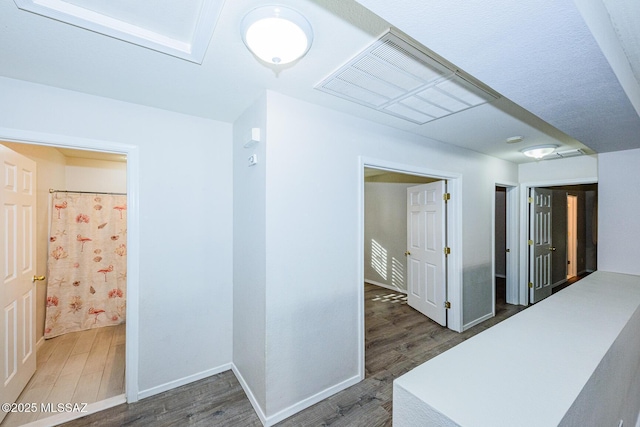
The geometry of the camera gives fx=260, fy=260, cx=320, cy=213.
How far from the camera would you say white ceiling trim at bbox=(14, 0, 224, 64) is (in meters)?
1.10

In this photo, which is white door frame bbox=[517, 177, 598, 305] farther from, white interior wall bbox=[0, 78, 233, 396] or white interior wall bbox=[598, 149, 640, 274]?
white interior wall bbox=[0, 78, 233, 396]

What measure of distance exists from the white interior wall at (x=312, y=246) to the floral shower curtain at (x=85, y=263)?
2.98 metres

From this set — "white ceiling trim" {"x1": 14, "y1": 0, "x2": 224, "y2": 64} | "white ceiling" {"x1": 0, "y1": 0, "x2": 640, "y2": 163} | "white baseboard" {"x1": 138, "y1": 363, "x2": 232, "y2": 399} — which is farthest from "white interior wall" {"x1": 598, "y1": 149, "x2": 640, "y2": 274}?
"white baseboard" {"x1": 138, "y1": 363, "x2": 232, "y2": 399}

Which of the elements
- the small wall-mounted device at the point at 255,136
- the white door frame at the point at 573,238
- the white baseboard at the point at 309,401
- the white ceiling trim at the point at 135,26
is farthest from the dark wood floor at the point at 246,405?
the white door frame at the point at 573,238

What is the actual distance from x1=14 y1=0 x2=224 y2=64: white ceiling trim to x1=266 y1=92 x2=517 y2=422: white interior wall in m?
0.57

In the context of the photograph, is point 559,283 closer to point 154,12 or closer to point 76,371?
point 154,12

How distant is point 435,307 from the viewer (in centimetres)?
Result: 349

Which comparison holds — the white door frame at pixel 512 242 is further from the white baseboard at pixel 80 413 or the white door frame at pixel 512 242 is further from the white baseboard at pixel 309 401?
the white baseboard at pixel 80 413

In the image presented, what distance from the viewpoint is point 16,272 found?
2014 millimetres

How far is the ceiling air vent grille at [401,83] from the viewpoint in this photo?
1.41m

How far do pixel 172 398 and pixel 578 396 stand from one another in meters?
2.52

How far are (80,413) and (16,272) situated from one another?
118cm

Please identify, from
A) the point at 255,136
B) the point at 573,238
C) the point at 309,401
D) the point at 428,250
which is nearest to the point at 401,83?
the point at 255,136

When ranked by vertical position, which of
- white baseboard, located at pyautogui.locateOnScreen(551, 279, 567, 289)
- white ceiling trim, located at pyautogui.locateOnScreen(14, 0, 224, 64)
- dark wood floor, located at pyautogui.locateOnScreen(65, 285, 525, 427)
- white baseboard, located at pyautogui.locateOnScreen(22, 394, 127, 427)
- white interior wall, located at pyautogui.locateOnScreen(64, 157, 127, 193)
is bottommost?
dark wood floor, located at pyautogui.locateOnScreen(65, 285, 525, 427)
